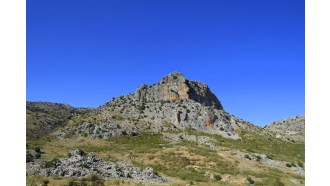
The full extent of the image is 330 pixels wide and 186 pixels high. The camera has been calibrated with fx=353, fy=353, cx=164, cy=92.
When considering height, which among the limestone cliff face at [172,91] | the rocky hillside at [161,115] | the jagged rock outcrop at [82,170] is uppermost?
the limestone cliff face at [172,91]

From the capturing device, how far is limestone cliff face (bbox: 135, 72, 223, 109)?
11175 cm

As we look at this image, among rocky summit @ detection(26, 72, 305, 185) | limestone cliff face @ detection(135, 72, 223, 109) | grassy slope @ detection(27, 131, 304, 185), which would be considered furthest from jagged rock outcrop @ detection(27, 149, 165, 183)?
limestone cliff face @ detection(135, 72, 223, 109)

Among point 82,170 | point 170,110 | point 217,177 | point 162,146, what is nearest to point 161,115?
point 170,110

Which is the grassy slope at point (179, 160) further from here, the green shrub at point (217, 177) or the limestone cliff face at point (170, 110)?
the limestone cliff face at point (170, 110)

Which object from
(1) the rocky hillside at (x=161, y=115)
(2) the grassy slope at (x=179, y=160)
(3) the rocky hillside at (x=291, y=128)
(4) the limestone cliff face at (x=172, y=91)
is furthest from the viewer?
(3) the rocky hillside at (x=291, y=128)

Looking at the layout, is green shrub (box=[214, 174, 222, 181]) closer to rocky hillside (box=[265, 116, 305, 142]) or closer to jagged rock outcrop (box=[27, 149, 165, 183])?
jagged rock outcrop (box=[27, 149, 165, 183])

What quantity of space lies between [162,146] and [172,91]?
152ft

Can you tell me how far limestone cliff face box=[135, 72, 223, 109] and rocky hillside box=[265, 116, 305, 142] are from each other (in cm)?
2838

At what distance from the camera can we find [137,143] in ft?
240

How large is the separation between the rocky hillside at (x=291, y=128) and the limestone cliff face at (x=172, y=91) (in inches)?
1117

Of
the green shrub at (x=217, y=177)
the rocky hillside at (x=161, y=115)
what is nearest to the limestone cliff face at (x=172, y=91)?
the rocky hillside at (x=161, y=115)

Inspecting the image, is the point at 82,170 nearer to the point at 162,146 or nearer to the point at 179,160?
the point at 179,160

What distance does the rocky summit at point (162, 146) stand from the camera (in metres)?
37.8

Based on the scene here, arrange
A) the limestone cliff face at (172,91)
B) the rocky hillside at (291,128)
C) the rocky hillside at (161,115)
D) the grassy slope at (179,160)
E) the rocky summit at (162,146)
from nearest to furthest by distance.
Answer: the rocky summit at (162,146) < the grassy slope at (179,160) < the rocky hillside at (161,115) < the limestone cliff face at (172,91) < the rocky hillside at (291,128)
